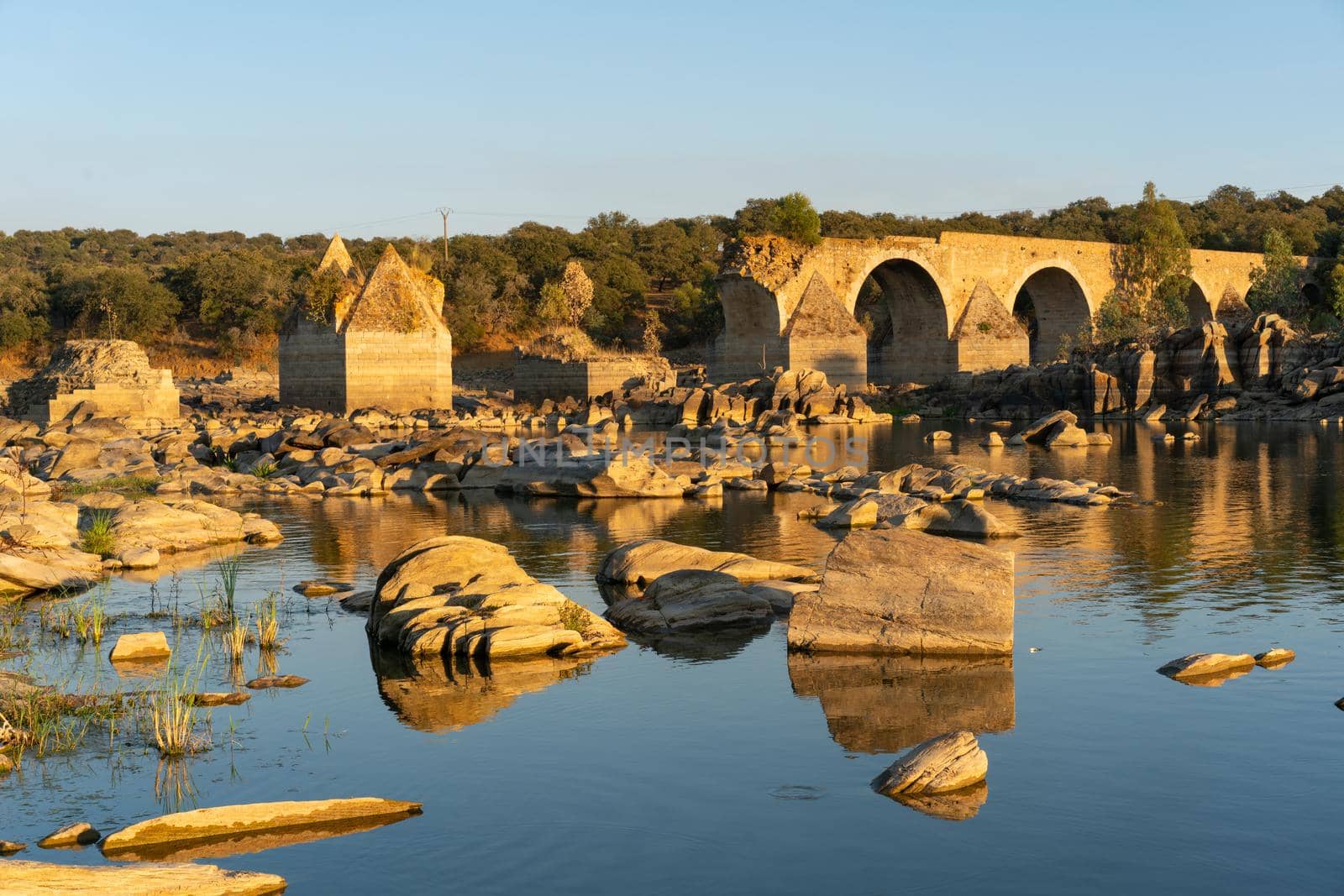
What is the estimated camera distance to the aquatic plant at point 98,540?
15797 mm

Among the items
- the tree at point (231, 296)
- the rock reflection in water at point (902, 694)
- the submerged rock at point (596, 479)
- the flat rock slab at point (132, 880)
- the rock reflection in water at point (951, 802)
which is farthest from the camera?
the tree at point (231, 296)

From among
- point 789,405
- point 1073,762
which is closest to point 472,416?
point 789,405

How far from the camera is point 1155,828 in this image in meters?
6.91

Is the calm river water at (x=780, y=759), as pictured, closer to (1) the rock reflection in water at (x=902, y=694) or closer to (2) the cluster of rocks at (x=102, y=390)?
(1) the rock reflection in water at (x=902, y=694)

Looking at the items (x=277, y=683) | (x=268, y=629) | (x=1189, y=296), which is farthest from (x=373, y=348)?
(x=1189, y=296)

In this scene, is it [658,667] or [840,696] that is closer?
[840,696]

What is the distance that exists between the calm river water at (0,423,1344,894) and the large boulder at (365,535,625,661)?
0.30 metres

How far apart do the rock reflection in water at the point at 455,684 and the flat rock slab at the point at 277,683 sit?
591mm

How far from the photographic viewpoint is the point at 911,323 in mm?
63719

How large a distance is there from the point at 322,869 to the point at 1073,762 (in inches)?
174

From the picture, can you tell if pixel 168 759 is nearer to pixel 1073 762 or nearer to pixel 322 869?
pixel 322 869

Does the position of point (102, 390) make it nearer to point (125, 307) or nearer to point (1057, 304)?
point (125, 307)

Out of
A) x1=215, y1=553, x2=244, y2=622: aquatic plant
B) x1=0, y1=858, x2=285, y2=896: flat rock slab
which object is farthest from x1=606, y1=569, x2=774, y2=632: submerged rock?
x1=0, y1=858, x2=285, y2=896: flat rock slab

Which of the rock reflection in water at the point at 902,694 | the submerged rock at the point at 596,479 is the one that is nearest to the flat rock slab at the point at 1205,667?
the rock reflection in water at the point at 902,694
